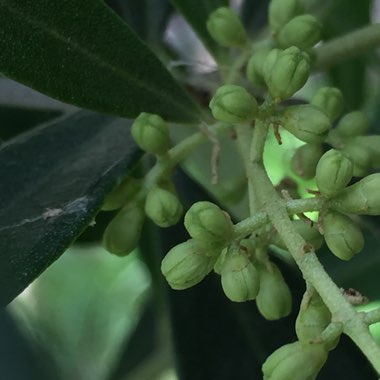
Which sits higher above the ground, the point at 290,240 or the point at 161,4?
the point at 161,4

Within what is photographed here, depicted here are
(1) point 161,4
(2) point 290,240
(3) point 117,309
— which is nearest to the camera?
(2) point 290,240

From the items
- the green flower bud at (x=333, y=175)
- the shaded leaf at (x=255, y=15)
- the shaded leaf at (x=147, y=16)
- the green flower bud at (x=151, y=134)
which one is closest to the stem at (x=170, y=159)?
the green flower bud at (x=151, y=134)

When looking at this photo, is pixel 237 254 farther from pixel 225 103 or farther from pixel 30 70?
pixel 30 70

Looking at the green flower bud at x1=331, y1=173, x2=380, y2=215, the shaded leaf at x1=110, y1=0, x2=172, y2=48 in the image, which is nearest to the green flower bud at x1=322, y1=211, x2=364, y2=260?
the green flower bud at x1=331, y1=173, x2=380, y2=215

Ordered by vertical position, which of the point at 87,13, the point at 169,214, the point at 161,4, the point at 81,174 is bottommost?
the point at 169,214

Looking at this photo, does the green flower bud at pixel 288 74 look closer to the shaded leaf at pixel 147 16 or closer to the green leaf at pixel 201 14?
the green leaf at pixel 201 14

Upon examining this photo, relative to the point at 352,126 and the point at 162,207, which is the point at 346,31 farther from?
the point at 162,207

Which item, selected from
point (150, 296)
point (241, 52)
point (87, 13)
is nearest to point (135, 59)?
point (87, 13)
